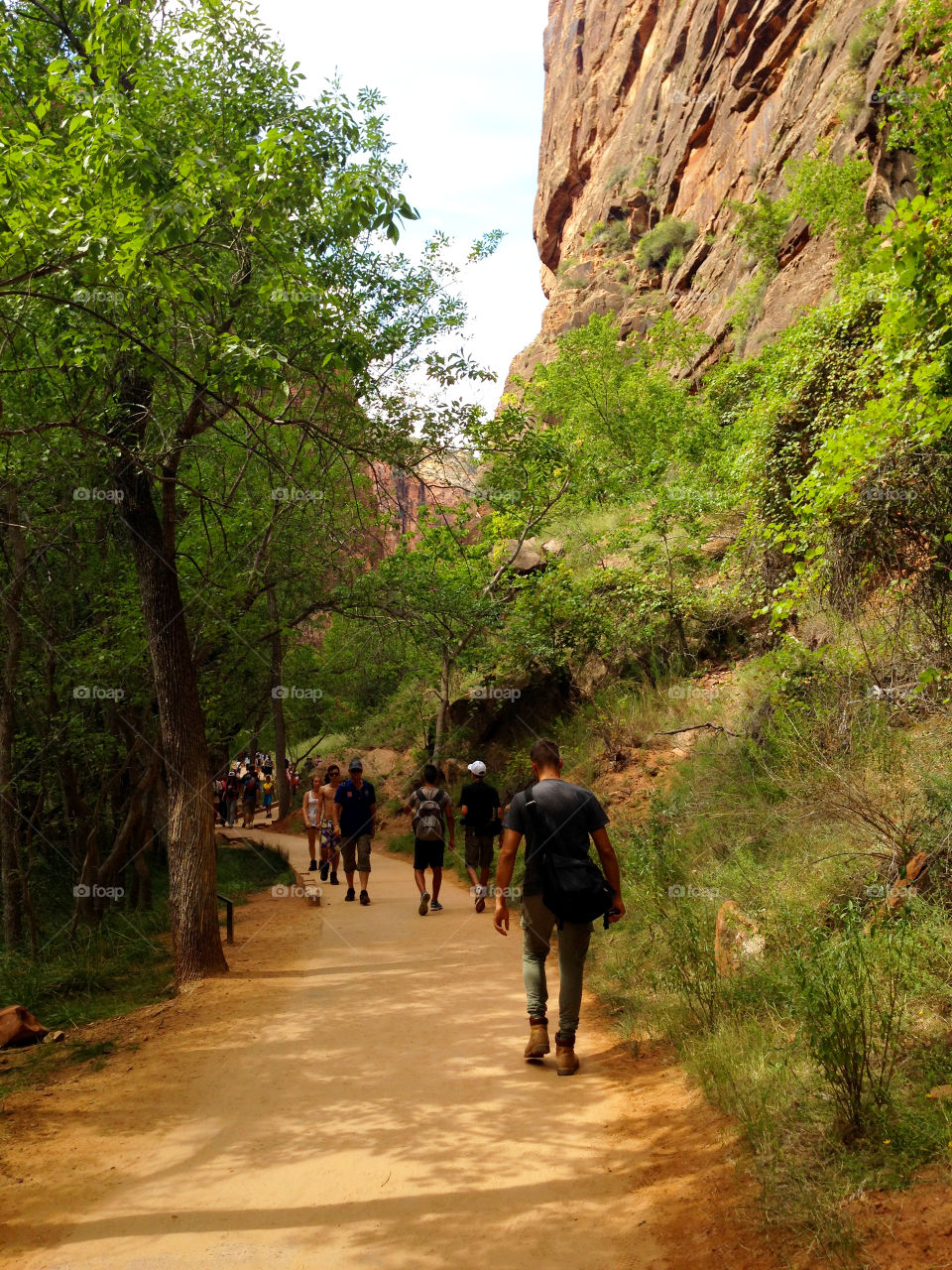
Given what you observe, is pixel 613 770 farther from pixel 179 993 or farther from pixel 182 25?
pixel 182 25

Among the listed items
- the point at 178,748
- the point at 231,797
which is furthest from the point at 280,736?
the point at 178,748

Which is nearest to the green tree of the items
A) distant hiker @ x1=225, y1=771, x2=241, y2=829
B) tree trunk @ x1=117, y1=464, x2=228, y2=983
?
tree trunk @ x1=117, y1=464, x2=228, y2=983

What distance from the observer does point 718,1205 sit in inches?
147

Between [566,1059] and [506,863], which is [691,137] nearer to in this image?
[506,863]

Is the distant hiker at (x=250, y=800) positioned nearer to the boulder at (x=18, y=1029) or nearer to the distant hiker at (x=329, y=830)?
the distant hiker at (x=329, y=830)

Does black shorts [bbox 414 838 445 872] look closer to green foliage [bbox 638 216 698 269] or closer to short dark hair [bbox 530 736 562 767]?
short dark hair [bbox 530 736 562 767]

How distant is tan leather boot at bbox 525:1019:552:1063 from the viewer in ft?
19.0

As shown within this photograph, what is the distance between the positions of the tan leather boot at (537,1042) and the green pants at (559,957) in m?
0.05

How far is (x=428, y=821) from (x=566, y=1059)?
5482 mm

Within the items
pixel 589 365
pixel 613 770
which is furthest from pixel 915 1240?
pixel 589 365

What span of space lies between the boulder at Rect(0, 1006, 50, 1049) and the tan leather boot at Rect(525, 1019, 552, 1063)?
4.19 meters

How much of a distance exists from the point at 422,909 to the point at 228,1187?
6.91 metres

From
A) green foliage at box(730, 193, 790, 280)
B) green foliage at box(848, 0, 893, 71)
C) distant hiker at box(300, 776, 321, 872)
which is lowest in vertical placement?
distant hiker at box(300, 776, 321, 872)

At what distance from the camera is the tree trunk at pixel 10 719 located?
33.9ft
